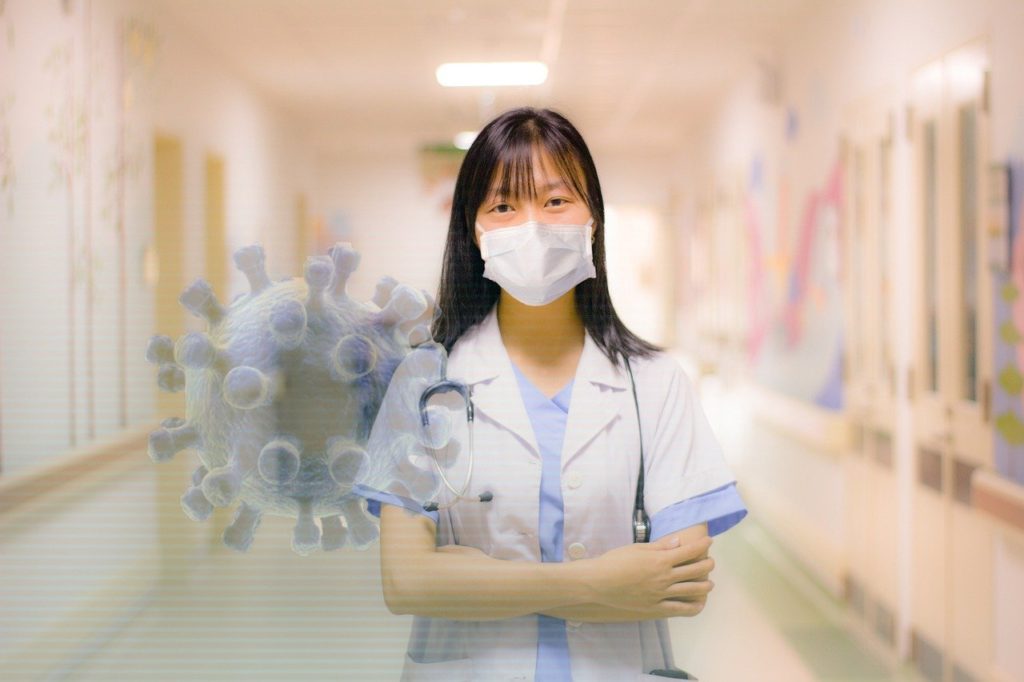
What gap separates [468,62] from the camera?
1584mm

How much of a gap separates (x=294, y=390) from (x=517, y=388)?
263mm

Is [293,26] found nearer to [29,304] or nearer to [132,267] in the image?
[132,267]

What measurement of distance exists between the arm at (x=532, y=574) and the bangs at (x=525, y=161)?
377 millimetres

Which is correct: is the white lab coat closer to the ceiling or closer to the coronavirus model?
the coronavirus model

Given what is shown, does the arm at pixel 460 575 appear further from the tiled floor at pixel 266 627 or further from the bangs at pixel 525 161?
the bangs at pixel 525 161

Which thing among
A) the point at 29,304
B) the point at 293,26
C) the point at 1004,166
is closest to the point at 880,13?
the point at 1004,166

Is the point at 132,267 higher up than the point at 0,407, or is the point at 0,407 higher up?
the point at 132,267

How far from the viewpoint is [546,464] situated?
1001 millimetres

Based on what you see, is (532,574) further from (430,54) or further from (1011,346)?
(1011,346)

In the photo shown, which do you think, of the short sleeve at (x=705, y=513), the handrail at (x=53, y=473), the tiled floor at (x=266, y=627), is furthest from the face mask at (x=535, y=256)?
the handrail at (x=53, y=473)

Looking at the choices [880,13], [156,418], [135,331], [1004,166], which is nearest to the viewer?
[156,418]

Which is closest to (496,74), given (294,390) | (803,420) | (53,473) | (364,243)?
(364,243)

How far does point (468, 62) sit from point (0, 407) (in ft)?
3.32

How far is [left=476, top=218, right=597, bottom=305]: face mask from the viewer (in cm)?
98
